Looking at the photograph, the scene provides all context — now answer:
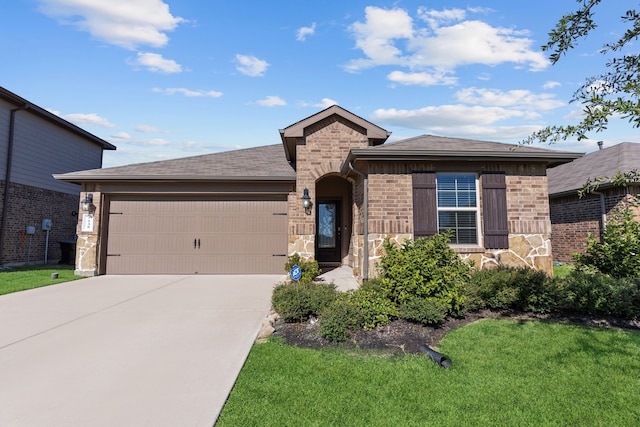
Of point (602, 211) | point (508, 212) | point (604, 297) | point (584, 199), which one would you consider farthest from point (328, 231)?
point (584, 199)

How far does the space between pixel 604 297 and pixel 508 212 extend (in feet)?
9.37

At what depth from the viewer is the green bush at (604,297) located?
4.76 metres

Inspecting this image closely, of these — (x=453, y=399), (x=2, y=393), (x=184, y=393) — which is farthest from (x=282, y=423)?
(x=2, y=393)

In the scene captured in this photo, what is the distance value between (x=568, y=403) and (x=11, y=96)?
17.1 meters

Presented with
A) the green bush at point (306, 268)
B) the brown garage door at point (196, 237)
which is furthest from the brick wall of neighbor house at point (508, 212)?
the brown garage door at point (196, 237)

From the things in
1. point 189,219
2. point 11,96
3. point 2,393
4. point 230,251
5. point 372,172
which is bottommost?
point 2,393

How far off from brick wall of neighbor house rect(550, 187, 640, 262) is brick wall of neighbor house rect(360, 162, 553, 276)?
464 cm

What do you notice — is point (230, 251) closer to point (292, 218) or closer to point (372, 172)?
point (292, 218)

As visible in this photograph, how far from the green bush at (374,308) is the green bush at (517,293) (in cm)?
139

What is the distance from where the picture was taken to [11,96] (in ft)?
37.7

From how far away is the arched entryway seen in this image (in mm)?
11031

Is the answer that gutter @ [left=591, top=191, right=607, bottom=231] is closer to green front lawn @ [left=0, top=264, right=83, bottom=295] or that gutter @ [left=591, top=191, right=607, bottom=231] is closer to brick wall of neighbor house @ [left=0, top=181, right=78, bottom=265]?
green front lawn @ [left=0, top=264, right=83, bottom=295]

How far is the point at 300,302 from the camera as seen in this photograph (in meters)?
4.89

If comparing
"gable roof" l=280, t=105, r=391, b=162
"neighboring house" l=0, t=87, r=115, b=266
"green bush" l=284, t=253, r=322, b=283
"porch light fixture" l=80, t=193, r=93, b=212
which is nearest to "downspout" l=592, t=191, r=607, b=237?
"gable roof" l=280, t=105, r=391, b=162
